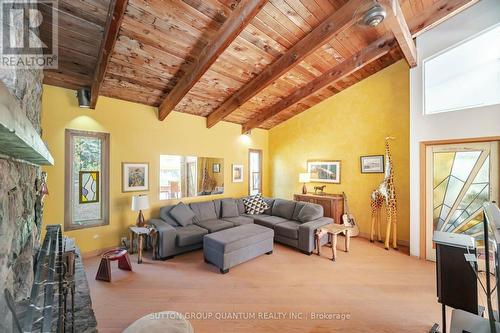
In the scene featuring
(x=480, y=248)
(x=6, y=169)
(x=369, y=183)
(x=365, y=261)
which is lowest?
(x=365, y=261)

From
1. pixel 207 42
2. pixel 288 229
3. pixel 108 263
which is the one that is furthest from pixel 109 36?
pixel 288 229

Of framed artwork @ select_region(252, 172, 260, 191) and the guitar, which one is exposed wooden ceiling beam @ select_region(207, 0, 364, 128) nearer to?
framed artwork @ select_region(252, 172, 260, 191)

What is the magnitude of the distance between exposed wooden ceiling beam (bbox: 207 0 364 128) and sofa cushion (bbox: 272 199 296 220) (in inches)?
98.7

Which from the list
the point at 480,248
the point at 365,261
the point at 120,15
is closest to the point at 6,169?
the point at 120,15

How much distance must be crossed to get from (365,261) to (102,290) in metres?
3.93

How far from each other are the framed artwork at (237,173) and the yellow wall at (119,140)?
0.50 meters

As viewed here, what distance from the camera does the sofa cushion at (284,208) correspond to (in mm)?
4943

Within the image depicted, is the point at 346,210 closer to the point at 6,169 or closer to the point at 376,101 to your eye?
the point at 376,101

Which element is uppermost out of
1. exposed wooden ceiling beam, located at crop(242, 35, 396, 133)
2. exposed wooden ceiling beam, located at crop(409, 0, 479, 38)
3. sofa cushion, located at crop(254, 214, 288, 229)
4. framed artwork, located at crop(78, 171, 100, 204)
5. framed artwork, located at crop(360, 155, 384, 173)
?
exposed wooden ceiling beam, located at crop(409, 0, 479, 38)

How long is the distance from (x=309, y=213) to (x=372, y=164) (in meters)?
1.80

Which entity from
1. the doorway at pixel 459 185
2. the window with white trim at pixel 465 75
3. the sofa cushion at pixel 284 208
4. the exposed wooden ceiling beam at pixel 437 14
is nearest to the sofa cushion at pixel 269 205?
the sofa cushion at pixel 284 208

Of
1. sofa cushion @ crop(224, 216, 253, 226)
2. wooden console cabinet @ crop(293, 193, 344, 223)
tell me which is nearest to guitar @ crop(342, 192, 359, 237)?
wooden console cabinet @ crop(293, 193, 344, 223)

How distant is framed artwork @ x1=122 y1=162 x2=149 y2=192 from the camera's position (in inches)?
159

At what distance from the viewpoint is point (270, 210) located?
17.7 ft
